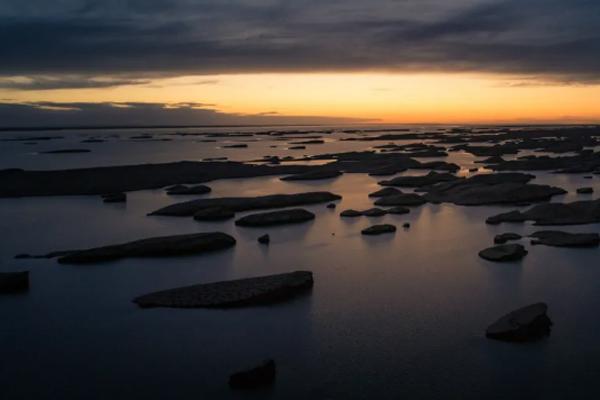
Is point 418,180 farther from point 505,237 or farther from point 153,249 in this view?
point 153,249

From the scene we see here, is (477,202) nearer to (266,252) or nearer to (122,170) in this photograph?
(266,252)

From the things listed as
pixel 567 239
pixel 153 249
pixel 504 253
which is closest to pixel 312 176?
pixel 153 249

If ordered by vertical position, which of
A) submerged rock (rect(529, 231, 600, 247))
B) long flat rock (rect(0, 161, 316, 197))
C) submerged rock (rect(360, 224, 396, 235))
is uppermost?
submerged rock (rect(529, 231, 600, 247))

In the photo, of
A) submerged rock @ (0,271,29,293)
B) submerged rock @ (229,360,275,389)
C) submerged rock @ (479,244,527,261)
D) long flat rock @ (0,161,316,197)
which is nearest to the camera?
submerged rock @ (229,360,275,389)

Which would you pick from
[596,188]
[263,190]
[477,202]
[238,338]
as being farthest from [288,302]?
[596,188]

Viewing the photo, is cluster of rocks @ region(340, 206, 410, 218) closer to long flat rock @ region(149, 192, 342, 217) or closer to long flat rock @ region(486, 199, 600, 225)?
long flat rock @ region(149, 192, 342, 217)

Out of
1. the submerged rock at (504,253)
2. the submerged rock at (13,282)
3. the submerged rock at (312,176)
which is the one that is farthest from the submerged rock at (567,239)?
the submerged rock at (312,176)

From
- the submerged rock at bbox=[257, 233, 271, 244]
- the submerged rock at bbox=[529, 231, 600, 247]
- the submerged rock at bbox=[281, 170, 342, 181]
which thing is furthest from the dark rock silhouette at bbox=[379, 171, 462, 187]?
the submerged rock at bbox=[257, 233, 271, 244]
